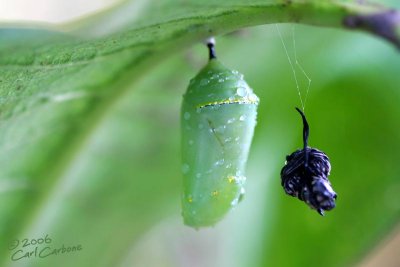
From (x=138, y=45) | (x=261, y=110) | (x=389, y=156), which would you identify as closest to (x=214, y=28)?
(x=138, y=45)

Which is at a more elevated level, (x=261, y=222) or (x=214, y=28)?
(x=214, y=28)

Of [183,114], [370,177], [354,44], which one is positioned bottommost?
[370,177]

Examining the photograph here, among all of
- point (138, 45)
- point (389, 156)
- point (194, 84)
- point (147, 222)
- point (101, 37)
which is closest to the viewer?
point (101, 37)

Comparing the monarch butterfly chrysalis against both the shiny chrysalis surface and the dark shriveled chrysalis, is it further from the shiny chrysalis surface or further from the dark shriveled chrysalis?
the dark shriveled chrysalis

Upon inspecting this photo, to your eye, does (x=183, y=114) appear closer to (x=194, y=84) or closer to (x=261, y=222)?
(x=194, y=84)

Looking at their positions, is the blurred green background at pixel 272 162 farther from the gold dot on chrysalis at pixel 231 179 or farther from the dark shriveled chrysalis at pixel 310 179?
the dark shriveled chrysalis at pixel 310 179

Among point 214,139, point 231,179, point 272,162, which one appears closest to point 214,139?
point 214,139

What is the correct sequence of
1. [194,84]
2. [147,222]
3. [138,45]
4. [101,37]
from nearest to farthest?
[101,37] < [138,45] < [194,84] < [147,222]
